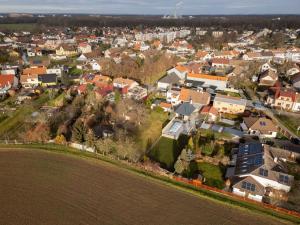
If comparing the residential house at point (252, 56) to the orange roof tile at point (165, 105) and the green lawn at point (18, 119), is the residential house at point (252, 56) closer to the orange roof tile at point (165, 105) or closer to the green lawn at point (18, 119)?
the orange roof tile at point (165, 105)

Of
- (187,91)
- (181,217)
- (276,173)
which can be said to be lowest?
(181,217)

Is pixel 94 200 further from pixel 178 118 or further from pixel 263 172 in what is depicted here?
pixel 178 118

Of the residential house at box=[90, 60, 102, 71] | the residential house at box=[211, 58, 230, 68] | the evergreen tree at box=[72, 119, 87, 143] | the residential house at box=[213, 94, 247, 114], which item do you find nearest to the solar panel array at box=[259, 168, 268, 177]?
the residential house at box=[213, 94, 247, 114]

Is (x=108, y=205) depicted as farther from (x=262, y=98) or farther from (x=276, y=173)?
(x=262, y=98)

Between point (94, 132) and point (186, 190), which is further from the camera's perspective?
point (94, 132)

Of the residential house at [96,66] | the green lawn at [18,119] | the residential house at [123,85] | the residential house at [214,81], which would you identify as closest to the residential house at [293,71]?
the residential house at [214,81]

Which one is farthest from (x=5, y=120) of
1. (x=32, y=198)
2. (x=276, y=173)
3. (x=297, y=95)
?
(x=297, y=95)

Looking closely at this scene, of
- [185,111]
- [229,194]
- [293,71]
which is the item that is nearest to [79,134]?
[185,111]
